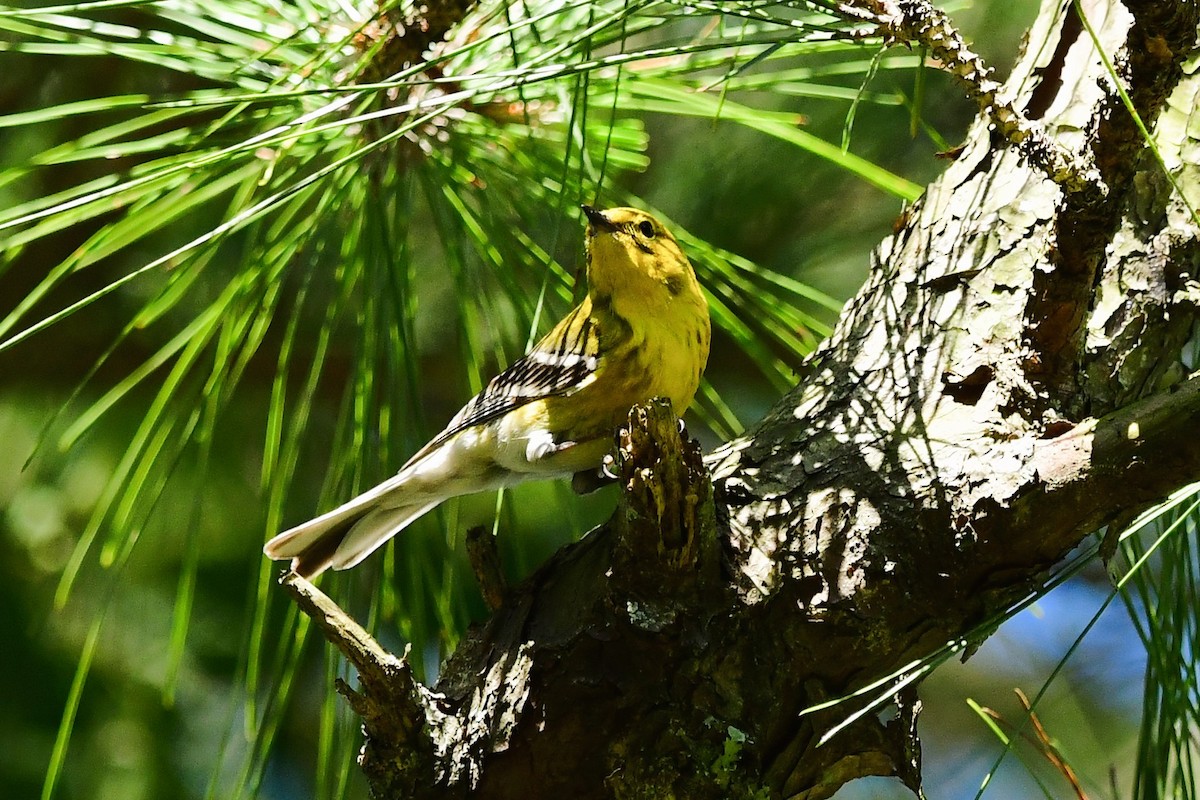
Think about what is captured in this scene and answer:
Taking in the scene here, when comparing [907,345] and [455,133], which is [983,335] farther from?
[455,133]

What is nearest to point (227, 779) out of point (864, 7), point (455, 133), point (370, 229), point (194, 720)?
point (194, 720)

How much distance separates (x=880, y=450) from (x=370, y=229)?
92 centimetres

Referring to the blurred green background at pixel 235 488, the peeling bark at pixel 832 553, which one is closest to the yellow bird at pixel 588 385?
the blurred green background at pixel 235 488

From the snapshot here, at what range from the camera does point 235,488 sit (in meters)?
2.86

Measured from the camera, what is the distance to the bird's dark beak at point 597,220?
1954 mm

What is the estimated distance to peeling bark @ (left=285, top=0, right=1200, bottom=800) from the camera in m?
1.27

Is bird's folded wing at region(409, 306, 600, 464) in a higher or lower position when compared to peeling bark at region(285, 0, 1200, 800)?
higher

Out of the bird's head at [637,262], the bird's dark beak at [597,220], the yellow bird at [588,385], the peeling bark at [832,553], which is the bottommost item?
the peeling bark at [832,553]

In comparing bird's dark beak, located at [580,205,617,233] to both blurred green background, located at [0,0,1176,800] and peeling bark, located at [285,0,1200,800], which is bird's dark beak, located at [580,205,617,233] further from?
peeling bark, located at [285,0,1200,800]

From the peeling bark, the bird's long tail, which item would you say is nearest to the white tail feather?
the bird's long tail

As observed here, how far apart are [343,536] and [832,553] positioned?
0.89m

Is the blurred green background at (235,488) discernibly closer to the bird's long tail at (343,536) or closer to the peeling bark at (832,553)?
the bird's long tail at (343,536)

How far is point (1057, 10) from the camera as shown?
177cm

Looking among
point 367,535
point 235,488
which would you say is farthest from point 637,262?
point 235,488
